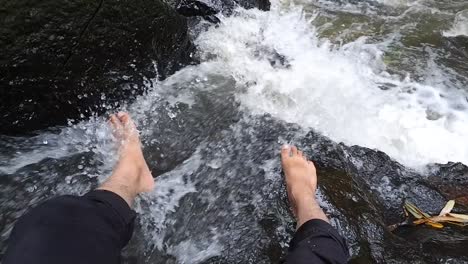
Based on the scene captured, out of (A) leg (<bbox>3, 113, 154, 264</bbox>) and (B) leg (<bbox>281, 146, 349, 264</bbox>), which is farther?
(B) leg (<bbox>281, 146, 349, 264</bbox>)

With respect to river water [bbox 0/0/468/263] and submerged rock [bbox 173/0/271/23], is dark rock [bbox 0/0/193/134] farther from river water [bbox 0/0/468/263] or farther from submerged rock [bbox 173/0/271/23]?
submerged rock [bbox 173/0/271/23]

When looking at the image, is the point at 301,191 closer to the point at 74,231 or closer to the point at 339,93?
the point at 74,231

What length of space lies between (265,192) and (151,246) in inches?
30.1

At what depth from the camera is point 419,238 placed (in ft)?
9.17

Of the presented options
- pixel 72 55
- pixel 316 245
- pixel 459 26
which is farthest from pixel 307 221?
pixel 459 26

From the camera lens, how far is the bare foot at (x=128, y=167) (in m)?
2.64

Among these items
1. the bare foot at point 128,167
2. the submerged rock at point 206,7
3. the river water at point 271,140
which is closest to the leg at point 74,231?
the bare foot at point 128,167

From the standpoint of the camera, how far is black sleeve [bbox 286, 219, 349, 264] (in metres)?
2.12

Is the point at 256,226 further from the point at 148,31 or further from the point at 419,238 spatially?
the point at 148,31

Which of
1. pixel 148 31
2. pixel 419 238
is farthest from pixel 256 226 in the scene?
pixel 148 31

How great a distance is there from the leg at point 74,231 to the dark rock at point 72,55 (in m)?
0.88

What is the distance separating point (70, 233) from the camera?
1.88 m

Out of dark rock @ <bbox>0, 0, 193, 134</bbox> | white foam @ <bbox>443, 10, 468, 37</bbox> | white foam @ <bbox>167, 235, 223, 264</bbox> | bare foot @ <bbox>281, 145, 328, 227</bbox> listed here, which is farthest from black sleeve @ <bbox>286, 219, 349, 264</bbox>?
white foam @ <bbox>443, 10, 468, 37</bbox>

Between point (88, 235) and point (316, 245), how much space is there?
1.05 meters
